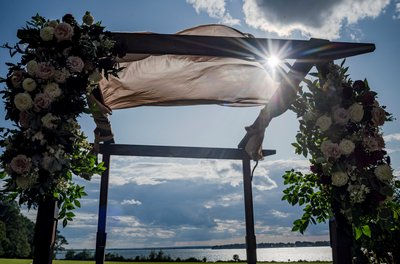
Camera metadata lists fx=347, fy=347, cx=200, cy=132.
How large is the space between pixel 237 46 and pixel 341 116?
116 centimetres

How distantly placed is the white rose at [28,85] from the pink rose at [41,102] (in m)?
0.10

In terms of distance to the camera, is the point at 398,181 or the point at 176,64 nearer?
the point at 398,181

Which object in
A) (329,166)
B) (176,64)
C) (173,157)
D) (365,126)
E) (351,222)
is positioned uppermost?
(176,64)

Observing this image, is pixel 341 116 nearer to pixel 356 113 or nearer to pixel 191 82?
pixel 356 113

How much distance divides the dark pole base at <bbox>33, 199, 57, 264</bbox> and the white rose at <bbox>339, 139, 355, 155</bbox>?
250 cm

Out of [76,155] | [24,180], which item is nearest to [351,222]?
[76,155]

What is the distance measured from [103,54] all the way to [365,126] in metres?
2.49

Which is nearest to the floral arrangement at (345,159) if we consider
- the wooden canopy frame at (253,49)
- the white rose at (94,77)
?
the wooden canopy frame at (253,49)

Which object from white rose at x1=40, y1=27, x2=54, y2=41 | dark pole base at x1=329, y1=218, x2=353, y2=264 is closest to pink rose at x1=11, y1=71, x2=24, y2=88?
white rose at x1=40, y1=27, x2=54, y2=41

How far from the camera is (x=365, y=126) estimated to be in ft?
10.6

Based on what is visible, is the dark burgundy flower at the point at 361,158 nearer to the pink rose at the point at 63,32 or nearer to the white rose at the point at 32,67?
the pink rose at the point at 63,32

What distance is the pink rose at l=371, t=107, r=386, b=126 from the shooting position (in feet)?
10.7

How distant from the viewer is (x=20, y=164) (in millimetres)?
2588

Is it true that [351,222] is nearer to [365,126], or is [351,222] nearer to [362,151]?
[362,151]
